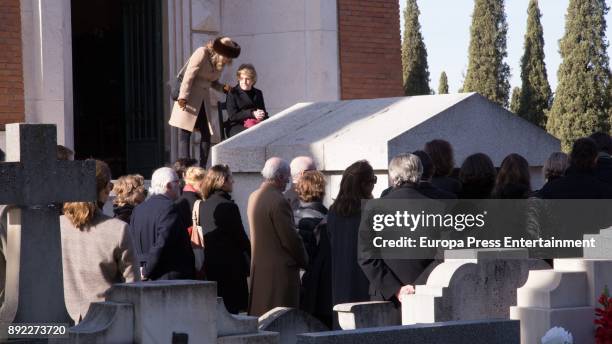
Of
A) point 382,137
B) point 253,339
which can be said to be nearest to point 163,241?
point 253,339

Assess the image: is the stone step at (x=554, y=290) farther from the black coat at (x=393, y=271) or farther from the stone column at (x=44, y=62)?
the stone column at (x=44, y=62)

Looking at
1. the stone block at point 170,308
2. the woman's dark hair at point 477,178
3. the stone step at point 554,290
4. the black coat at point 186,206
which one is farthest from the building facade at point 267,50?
the stone block at point 170,308

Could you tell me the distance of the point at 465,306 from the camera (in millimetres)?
8141

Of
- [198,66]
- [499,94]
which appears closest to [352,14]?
[198,66]

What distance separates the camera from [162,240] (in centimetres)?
896

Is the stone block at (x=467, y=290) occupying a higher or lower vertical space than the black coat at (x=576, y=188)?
lower

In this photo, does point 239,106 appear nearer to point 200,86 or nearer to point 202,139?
point 200,86

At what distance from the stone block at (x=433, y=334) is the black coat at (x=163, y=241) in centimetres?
287

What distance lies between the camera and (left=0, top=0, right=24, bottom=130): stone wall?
46.9 feet

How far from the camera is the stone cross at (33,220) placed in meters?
6.74

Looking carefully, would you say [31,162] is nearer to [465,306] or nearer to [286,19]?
[465,306]

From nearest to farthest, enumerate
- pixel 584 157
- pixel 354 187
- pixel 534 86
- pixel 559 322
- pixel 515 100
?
pixel 559 322 < pixel 354 187 < pixel 584 157 < pixel 534 86 < pixel 515 100

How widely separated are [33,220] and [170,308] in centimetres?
85

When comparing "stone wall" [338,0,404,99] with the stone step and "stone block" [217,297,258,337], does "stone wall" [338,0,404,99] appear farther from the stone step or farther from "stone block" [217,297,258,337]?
"stone block" [217,297,258,337]
